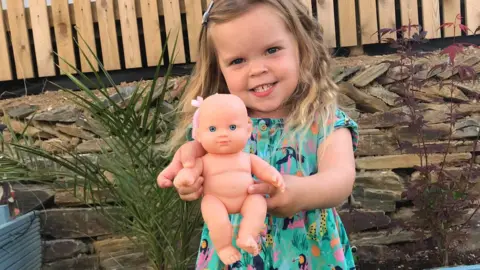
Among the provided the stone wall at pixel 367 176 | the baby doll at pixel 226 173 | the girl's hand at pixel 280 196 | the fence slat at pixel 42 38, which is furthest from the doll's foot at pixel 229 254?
the fence slat at pixel 42 38

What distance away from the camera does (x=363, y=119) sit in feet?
10.8

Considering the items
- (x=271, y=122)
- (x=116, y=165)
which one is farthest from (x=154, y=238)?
(x=271, y=122)

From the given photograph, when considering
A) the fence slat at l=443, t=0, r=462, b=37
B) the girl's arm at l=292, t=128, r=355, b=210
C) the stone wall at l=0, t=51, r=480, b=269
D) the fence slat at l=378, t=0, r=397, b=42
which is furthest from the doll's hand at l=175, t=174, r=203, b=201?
the fence slat at l=443, t=0, r=462, b=37

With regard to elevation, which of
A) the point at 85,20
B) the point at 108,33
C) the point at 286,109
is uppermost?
the point at 85,20

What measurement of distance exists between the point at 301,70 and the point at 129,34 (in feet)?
7.54

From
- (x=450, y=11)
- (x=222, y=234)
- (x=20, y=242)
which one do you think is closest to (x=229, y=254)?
(x=222, y=234)

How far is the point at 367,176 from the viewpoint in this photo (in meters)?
3.25

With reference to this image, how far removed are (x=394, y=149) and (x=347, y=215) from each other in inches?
21.3

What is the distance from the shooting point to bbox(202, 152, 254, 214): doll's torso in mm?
1123

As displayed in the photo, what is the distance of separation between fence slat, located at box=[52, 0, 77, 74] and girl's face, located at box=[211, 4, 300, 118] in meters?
2.39

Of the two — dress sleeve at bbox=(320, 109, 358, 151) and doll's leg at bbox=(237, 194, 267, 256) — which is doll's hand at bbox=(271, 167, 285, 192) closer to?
doll's leg at bbox=(237, 194, 267, 256)

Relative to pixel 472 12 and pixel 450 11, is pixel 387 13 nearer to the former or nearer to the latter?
pixel 450 11

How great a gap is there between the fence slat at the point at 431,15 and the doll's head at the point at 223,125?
9.75ft

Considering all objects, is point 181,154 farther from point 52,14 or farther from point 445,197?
point 52,14
